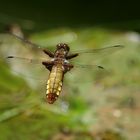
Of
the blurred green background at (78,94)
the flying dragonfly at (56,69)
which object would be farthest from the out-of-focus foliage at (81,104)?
the flying dragonfly at (56,69)

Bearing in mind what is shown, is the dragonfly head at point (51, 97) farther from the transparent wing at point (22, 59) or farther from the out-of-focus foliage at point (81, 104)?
the transparent wing at point (22, 59)

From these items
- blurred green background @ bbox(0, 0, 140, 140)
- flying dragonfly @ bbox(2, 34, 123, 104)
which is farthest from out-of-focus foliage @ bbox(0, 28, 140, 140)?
flying dragonfly @ bbox(2, 34, 123, 104)

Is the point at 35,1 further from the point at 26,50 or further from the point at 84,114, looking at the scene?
the point at 84,114

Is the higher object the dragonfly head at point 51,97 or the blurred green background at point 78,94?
the blurred green background at point 78,94

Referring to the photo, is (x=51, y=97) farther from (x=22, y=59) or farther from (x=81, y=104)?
(x=22, y=59)

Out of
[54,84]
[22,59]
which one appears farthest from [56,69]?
[22,59]

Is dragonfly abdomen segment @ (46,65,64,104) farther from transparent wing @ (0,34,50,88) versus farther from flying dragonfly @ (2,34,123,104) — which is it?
transparent wing @ (0,34,50,88)
